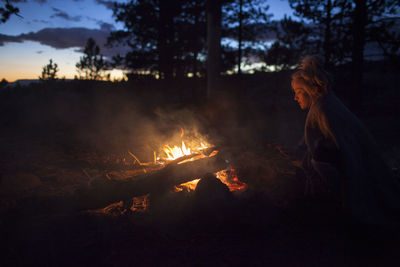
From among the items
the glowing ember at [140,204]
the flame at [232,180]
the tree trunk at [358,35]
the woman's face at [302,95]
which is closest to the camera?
the woman's face at [302,95]

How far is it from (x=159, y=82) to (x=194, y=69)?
2.86 m

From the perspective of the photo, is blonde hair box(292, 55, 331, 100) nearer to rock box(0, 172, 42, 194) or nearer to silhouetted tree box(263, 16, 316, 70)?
rock box(0, 172, 42, 194)

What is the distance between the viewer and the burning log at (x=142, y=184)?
3424 mm

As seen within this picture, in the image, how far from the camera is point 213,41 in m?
11.7

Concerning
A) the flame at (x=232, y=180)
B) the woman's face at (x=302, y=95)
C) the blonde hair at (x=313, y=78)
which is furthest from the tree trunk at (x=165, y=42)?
the blonde hair at (x=313, y=78)

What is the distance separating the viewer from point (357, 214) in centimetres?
306

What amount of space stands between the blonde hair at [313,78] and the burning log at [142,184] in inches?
83.2

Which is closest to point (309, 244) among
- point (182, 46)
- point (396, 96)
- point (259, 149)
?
point (259, 149)

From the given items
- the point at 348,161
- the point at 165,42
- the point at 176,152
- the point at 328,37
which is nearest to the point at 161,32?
the point at 165,42

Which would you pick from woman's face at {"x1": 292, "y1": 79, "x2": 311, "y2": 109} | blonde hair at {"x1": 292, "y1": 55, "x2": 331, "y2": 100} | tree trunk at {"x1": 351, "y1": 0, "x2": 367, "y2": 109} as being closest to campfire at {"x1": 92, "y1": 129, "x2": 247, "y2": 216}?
woman's face at {"x1": 292, "y1": 79, "x2": 311, "y2": 109}

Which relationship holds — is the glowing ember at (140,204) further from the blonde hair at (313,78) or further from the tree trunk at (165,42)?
the tree trunk at (165,42)

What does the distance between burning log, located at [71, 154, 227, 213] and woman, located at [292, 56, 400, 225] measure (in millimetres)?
1928

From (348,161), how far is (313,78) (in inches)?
49.3

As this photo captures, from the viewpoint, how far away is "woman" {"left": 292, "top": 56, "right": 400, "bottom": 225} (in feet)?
10.2
